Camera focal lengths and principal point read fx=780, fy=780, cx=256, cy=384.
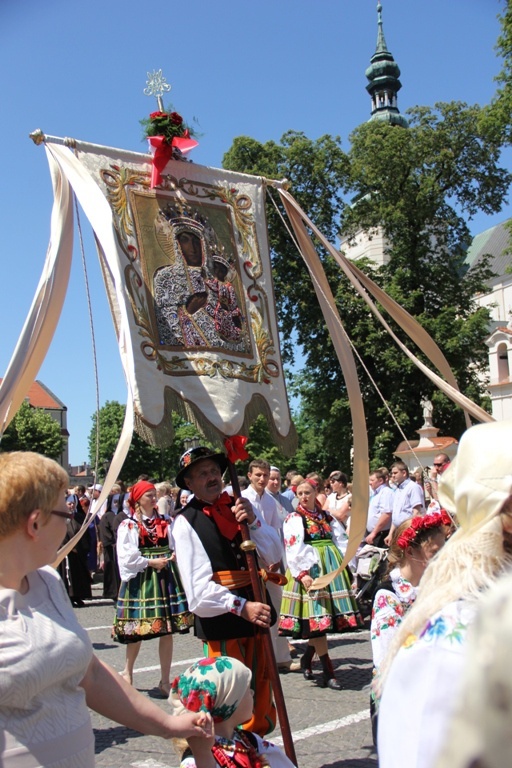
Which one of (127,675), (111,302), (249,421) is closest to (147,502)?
(127,675)

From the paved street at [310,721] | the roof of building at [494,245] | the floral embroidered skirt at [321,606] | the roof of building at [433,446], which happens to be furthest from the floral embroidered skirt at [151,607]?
the roof of building at [494,245]

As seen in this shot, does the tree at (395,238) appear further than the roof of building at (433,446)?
Yes

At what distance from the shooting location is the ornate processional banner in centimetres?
416

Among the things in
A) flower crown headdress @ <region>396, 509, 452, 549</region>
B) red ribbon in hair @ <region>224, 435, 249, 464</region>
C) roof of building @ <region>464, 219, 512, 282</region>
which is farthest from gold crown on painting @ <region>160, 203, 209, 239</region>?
roof of building @ <region>464, 219, 512, 282</region>

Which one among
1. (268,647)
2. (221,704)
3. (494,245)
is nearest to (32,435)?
(494,245)

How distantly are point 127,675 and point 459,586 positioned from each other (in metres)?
6.10

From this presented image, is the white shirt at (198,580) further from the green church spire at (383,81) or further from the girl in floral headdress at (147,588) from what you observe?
the green church spire at (383,81)

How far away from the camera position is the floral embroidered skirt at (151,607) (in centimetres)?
680

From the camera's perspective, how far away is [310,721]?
5773 mm

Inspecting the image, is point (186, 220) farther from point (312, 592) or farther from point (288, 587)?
point (288, 587)

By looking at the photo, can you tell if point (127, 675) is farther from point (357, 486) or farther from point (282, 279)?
point (282, 279)

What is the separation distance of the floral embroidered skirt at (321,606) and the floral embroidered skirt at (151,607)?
969 mm

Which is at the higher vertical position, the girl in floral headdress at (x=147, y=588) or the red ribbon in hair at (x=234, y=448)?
the red ribbon in hair at (x=234, y=448)

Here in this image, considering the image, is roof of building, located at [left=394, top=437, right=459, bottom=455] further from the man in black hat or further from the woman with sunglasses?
the woman with sunglasses
